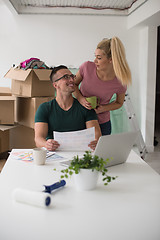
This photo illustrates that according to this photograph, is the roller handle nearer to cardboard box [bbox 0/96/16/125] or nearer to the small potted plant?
the small potted plant

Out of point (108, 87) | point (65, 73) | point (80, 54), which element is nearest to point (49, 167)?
point (65, 73)

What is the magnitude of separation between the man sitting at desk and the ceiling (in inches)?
105

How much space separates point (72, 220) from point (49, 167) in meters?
0.65

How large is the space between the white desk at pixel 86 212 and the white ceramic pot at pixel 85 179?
3 centimetres

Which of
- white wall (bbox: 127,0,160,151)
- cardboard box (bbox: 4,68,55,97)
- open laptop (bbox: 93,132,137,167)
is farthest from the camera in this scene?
white wall (bbox: 127,0,160,151)

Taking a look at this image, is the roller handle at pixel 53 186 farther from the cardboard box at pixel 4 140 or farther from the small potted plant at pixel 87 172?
the cardboard box at pixel 4 140

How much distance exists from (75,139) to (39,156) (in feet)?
1.13

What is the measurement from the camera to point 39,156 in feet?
5.74

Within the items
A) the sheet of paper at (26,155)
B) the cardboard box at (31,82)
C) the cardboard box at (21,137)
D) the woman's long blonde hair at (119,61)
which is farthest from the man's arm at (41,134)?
the cardboard box at (21,137)

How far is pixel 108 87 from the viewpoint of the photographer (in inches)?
102

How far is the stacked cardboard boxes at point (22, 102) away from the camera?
3371mm

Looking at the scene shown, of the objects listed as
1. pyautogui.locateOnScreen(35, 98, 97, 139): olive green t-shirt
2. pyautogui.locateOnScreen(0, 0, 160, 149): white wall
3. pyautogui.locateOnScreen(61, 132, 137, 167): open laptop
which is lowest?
pyautogui.locateOnScreen(61, 132, 137, 167): open laptop

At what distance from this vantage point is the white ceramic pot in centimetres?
135

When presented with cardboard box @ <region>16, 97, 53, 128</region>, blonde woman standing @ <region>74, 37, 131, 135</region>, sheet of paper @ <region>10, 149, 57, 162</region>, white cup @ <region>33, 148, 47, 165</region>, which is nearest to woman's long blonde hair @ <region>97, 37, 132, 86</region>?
blonde woman standing @ <region>74, 37, 131, 135</region>
